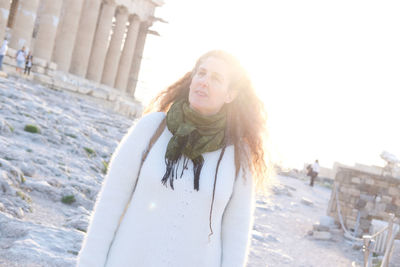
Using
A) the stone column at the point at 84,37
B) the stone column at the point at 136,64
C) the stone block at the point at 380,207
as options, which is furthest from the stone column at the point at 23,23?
the stone block at the point at 380,207

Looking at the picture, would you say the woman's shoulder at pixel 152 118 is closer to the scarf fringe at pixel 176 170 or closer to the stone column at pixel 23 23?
the scarf fringe at pixel 176 170

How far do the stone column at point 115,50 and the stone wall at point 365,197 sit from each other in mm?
26365

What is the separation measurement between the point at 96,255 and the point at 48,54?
2826 cm

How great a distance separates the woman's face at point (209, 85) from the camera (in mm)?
2834

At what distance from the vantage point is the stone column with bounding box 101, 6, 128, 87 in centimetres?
3672

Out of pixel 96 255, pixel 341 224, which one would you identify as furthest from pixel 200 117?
pixel 341 224

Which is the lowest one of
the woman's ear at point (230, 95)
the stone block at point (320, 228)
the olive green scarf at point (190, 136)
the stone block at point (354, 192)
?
the stone block at point (320, 228)

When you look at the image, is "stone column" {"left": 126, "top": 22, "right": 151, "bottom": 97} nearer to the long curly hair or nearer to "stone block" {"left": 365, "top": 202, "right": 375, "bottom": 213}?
"stone block" {"left": 365, "top": 202, "right": 375, "bottom": 213}

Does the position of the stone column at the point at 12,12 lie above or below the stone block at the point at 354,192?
above

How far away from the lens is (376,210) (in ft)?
47.9

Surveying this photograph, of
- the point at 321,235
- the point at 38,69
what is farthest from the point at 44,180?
the point at 38,69

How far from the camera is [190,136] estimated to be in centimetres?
276

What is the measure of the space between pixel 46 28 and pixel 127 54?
11284 millimetres

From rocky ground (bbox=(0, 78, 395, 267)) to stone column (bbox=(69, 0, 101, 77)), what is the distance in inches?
585
